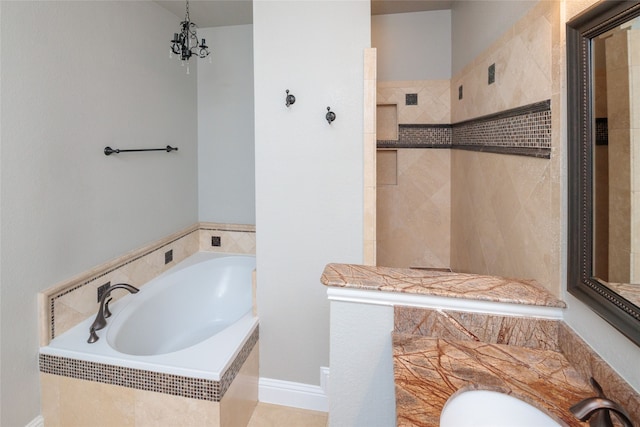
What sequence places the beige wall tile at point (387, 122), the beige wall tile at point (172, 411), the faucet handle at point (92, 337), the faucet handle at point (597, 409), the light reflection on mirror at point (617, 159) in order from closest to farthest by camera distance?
1. the faucet handle at point (597, 409)
2. the light reflection on mirror at point (617, 159)
3. the beige wall tile at point (172, 411)
4. the faucet handle at point (92, 337)
5. the beige wall tile at point (387, 122)

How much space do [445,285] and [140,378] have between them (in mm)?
1504

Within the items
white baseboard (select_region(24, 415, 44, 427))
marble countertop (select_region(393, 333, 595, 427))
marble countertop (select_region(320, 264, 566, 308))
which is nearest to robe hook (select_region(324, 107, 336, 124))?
marble countertop (select_region(320, 264, 566, 308))

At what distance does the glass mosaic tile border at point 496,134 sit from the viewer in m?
1.36

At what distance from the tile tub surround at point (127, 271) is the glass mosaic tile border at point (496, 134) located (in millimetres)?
1674

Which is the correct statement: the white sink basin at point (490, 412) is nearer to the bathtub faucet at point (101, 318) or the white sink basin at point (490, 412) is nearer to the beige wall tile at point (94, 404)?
the beige wall tile at point (94, 404)

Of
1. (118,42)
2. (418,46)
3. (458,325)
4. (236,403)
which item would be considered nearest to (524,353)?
(458,325)

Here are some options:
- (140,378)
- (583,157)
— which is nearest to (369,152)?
(583,157)

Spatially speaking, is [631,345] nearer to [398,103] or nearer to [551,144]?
[551,144]

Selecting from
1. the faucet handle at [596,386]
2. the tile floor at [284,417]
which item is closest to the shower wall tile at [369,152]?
the tile floor at [284,417]

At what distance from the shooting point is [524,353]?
3.77ft

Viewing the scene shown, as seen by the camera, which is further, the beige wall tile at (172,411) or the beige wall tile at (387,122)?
the beige wall tile at (387,122)

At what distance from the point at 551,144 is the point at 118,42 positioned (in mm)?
2575

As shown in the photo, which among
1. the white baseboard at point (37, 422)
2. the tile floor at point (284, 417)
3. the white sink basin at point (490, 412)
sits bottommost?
the tile floor at point (284, 417)

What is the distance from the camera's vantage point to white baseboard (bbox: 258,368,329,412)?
7.34 ft
